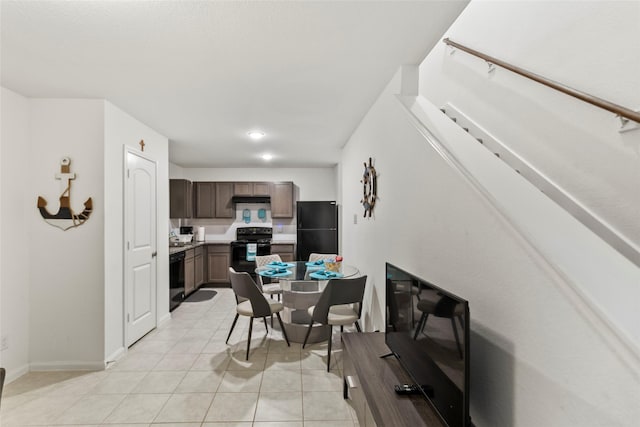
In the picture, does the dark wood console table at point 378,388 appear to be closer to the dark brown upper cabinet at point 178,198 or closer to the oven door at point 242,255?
the oven door at point 242,255

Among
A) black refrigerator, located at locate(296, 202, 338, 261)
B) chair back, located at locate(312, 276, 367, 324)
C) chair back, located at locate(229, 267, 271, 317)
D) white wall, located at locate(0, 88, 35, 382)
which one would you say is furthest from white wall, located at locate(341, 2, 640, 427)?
black refrigerator, located at locate(296, 202, 338, 261)

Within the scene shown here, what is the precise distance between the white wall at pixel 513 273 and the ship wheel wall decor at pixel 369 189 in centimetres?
46

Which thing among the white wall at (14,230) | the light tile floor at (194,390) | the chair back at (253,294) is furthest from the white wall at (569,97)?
the white wall at (14,230)

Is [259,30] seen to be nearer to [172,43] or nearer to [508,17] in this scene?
[172,43]

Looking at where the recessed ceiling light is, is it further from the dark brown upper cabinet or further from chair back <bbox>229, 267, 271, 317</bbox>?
the dark brown upper cabinet

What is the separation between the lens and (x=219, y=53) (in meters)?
2.01

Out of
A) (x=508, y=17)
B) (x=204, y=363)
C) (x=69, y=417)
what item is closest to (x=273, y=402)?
(x=204, y=363)

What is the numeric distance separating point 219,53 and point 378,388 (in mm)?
2238

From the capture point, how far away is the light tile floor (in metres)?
2.15

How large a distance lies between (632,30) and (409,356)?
170cm

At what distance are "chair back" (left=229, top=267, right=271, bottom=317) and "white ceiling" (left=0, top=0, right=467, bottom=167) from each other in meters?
1.73

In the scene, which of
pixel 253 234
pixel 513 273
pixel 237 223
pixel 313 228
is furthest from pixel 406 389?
pixel 237 223

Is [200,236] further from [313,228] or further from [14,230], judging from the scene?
[14,230]

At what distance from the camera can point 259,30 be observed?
176 cm
